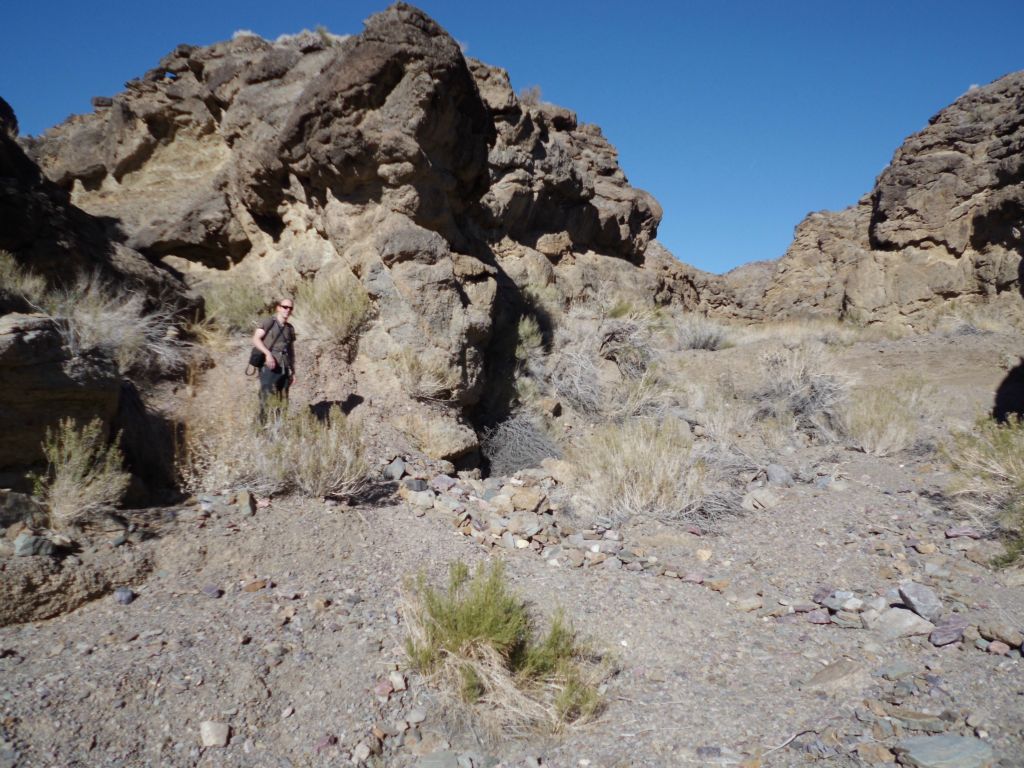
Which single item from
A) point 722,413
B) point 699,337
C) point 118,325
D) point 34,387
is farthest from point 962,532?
point 699,337

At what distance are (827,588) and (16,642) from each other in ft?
14.7

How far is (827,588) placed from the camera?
3963 mm

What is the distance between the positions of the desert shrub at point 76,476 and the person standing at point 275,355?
1.35 m

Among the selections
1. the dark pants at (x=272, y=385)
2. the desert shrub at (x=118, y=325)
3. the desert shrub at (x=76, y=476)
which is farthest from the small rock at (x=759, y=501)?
the desert shrub at (x=118, y=325)

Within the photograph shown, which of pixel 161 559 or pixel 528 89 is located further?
pixel 528 89

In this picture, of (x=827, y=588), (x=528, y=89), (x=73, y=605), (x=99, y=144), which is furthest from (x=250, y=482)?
(x=528, y=89)

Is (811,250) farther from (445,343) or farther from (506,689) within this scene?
(506,689)

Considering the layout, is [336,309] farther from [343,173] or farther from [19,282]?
[19,282]

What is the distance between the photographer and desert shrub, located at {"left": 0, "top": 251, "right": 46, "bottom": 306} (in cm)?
512

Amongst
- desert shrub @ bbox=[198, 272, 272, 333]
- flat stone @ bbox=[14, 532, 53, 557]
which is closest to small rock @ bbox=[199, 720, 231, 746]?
flat stone @ bbox=[14, 532, 53, 557]

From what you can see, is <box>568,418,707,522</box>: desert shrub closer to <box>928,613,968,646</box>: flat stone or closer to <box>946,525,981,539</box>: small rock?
<box>946,525,981,539</box>: small rock

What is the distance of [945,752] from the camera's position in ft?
7.59

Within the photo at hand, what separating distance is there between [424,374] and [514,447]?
1.43m

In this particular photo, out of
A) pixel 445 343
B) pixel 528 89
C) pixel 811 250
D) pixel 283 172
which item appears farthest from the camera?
pixel 811 250
